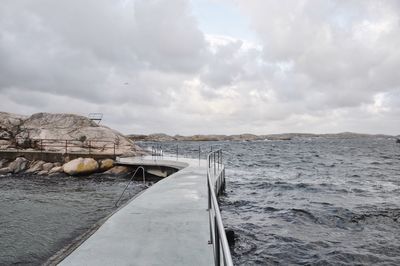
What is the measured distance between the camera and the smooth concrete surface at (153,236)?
4.86m

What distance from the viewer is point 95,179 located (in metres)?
20.0

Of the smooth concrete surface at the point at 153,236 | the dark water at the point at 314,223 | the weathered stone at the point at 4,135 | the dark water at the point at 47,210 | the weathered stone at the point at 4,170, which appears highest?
the weathered stone at the point at 4,135

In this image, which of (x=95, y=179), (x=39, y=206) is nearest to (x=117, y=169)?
(x=95, y=179)

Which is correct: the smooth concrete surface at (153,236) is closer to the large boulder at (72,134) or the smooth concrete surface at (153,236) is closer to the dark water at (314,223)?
the dark water at (314,223)

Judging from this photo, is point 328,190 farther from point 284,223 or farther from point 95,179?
point 95,179

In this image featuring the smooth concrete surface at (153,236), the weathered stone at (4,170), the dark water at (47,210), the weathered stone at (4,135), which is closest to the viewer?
the smooth concrete surface at (153,236)

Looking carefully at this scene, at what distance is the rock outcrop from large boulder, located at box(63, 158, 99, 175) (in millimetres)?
6613

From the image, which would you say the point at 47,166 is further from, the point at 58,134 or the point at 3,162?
the point at 58,134

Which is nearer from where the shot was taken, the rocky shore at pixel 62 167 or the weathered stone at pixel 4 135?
the rocky shore at pixel 62 167

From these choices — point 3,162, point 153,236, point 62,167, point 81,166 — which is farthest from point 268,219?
point 3,162

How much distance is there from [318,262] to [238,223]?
3.43m

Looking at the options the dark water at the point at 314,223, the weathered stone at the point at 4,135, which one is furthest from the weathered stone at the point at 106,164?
the weathered stone at the point at 4,135

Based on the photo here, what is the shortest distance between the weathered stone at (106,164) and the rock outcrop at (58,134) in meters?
6.01

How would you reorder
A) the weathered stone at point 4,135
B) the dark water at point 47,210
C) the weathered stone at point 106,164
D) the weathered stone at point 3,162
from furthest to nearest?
the weathered stone at point 4,135 → the weathered stone at point 3,162 → the weathered stone at point 106,164 → the dark water at point 47,210
